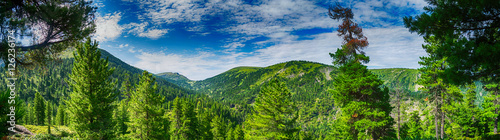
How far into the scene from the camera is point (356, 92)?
658 inches

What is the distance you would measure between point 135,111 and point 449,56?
2277cm

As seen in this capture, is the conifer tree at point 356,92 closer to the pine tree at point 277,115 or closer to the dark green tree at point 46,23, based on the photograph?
the pine tree at point 277,115

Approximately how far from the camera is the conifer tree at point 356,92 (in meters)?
15.2

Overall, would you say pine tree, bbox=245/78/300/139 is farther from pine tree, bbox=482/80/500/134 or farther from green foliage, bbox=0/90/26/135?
pine tree, bbox=482/80/500/134

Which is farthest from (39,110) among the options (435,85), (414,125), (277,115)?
(414,125)

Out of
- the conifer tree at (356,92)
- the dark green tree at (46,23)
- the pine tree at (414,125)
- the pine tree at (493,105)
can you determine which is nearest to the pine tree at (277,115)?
the conifer tree at (356,92)

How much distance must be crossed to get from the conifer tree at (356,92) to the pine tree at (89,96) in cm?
1860

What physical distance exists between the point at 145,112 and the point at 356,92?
1958 centimetres

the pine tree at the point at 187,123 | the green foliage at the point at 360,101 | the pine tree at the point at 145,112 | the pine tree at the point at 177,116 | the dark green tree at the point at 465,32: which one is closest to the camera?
the dark green tree at the point at 465,32

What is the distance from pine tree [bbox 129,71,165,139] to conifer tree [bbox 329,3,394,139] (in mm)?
17380

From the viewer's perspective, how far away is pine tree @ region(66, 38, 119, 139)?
45.0ft

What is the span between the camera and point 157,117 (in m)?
20.3

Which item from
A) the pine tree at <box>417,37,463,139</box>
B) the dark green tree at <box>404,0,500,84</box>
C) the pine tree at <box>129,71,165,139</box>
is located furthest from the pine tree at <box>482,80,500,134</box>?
the pine tree at <box>129,71,165,139</box>

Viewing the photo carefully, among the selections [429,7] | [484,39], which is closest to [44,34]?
[429,7]
